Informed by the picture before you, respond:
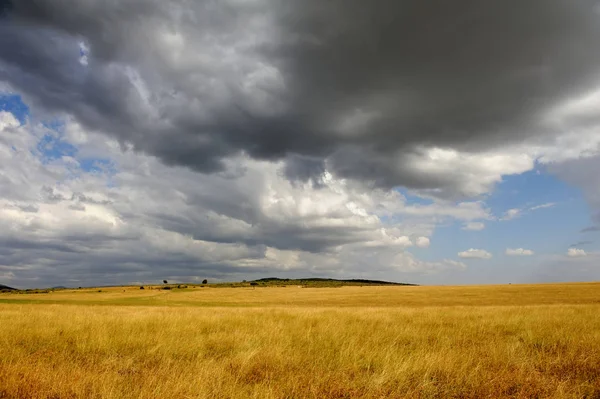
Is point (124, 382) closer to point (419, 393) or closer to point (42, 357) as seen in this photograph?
point (42, 357)

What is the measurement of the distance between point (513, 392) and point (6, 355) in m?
10.6

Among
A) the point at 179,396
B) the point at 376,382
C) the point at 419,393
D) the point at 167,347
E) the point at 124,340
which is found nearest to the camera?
the point at 179,396

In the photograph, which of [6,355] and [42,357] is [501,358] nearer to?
[42,357]

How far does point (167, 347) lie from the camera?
32.9 ft

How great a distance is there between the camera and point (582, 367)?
25.8 feet

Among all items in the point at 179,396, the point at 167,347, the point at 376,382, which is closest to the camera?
the point at 179,396

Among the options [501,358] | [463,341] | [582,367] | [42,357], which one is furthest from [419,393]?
[42,357]

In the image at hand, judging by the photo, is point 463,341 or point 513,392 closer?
point 513,392

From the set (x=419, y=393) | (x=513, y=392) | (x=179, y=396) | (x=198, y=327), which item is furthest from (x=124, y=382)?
(x=198, y=327)

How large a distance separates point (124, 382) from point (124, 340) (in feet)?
16.9

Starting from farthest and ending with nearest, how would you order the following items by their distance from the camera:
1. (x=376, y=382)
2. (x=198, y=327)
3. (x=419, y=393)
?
(x=198, y=327)
(x=376, y=382)
(x=419, y=393)

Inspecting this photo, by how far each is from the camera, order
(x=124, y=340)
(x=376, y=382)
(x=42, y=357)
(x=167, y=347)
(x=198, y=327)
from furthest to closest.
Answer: (x=198, y=327)
(x=124, y=340)
(x=167, y=347)
(x=42, y=357)
(x=376, y=382)

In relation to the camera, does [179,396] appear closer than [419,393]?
Yes

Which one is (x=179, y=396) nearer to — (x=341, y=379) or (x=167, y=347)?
(x=341, y=379)
